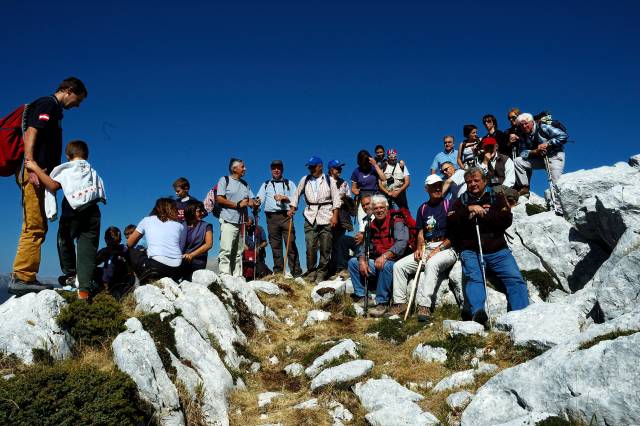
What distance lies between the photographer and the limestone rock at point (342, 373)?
7656 mm

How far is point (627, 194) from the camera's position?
359 inches

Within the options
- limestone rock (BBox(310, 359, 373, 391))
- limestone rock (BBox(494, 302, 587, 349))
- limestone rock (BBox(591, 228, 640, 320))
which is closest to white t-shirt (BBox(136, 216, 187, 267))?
limestone rock (BBox(310, 359, 373, 391))

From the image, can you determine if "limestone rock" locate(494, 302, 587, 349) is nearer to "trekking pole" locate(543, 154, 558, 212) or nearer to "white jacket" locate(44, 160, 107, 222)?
"trekking pole" locate(543, 154, 558, 212)

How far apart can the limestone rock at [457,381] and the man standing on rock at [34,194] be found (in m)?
6.48

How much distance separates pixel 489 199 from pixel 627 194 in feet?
8.48

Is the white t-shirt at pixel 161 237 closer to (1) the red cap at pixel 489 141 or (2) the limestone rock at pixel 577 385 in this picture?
(2) the limestone rock at pixel 577 385

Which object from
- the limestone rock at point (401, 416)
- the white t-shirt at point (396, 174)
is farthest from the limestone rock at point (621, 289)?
the white t-shirt at point (396, 174)

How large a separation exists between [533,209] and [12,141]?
13.1 meters

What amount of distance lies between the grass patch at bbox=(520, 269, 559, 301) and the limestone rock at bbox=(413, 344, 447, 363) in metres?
4.09

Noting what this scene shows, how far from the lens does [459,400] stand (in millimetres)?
6250

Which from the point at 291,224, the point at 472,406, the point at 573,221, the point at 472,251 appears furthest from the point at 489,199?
the point at 291,224

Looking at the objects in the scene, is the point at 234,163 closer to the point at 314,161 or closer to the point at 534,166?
the point at 314,161

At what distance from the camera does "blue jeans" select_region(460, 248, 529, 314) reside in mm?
9383

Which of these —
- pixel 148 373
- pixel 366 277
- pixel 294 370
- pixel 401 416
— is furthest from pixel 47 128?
pixel 366 277
